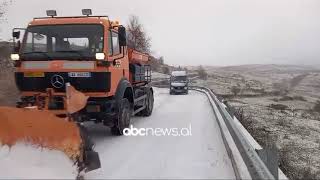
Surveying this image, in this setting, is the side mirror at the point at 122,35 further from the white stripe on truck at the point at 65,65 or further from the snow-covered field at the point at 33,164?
the snow-covered field at the point at 33,164

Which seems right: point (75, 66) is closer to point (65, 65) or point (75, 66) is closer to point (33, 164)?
point (65, 65)

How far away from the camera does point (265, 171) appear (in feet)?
20.5

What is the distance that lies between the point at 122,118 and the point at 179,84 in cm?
2559

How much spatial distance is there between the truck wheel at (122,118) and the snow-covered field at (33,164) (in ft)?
13.9

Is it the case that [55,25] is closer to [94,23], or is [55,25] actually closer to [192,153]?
[94,23]

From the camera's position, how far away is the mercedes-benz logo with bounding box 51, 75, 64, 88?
11180mm

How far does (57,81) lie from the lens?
11.2 meters

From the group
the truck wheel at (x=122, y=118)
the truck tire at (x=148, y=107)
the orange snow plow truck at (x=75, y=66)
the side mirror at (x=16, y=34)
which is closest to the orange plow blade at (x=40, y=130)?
the orange snow plow truck at (x=75, y=66)

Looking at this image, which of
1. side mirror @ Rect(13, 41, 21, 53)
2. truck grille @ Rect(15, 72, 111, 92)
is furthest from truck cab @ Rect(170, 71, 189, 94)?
truck grille @ Rect(15, 72, 111, 92)

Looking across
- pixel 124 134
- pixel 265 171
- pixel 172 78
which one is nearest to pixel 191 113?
pixel 124 134

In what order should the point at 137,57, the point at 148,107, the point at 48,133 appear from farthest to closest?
the point at 148,107, the point at 137,57, the point at 48,133

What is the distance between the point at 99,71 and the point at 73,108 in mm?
2039

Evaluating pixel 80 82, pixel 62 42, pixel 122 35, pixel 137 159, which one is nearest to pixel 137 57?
pixel 122 35

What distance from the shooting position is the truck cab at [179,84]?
1483 inches
